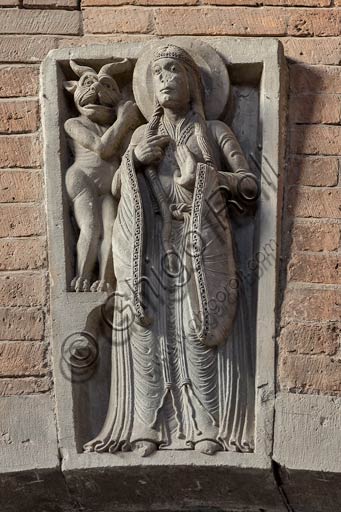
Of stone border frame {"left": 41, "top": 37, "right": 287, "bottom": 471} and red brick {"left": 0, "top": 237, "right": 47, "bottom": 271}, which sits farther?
red brick {"left": 0, "top": 237, "right": 47, "bottom": 271}

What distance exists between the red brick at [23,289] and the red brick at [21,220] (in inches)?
5.7

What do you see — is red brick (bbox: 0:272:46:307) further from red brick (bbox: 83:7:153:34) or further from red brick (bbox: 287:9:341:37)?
red brick (bbox: 287:9:341:37)

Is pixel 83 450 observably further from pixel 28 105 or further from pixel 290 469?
pixel 28 105

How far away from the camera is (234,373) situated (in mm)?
4805

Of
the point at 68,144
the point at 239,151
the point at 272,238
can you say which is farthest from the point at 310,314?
the point at 68,144

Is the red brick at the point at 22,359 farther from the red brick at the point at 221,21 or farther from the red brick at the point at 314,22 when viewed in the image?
the red brick at the point at 314,22

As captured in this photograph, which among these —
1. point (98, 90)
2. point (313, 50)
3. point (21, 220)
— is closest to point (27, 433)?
point (21, 220)

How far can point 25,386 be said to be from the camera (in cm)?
489


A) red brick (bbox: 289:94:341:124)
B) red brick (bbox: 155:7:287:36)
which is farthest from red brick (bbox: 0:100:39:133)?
red brick (bbox: 289:94:341:124)

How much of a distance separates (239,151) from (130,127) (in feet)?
1.26

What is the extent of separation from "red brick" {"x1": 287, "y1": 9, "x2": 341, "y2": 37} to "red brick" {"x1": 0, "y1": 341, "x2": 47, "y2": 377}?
138 cm

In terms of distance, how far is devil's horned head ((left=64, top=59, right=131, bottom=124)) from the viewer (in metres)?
5.16

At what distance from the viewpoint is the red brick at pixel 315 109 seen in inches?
203

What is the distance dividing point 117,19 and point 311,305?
1221 millimetres
